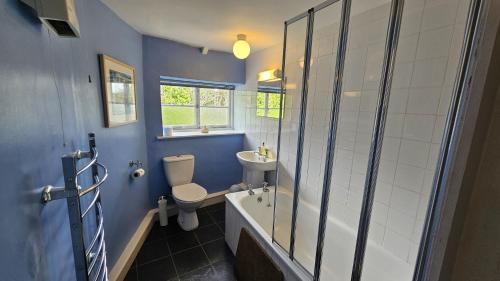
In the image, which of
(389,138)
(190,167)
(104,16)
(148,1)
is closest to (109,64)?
(104,16)

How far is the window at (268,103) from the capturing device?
2453mm

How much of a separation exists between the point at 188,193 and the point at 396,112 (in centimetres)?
219

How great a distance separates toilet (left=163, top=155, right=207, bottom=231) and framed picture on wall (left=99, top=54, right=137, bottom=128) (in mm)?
757

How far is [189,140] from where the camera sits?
8.87ft

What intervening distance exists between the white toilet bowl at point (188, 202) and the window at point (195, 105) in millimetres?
959

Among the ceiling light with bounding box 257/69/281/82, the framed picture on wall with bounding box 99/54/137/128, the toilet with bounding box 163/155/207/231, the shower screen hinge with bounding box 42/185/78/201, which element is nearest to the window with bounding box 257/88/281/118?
the ceiling light with bounding box 257/69/281/82

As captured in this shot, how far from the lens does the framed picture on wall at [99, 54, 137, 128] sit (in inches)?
56.8

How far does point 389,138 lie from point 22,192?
1.89m

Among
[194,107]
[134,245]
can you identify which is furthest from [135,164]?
[194,107]

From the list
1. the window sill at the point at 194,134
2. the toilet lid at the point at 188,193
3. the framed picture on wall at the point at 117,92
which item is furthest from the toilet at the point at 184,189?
the framed picture on wall at the point at 117,92

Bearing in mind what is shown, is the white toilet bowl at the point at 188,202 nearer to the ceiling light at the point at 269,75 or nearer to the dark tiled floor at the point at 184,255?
the dark tiled floor at the point at 184,255

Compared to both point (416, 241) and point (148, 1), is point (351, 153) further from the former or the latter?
point (148, 1)

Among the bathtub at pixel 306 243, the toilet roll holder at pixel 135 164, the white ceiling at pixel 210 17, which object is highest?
the white ceiling at pixel 210 17

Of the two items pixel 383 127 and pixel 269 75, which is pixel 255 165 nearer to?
pixel 269 75
